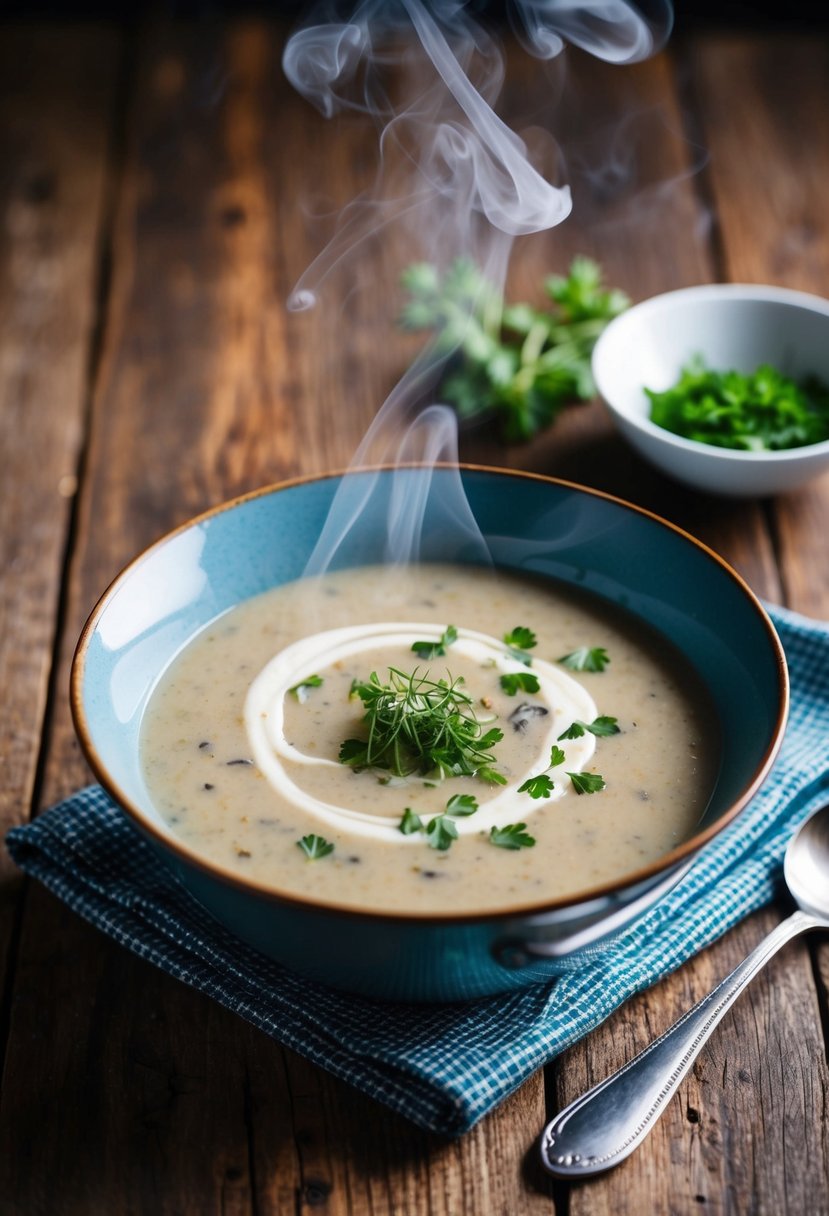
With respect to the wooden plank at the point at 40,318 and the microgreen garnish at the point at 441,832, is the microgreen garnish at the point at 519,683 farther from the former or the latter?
the wooden plank at the point at 40,318

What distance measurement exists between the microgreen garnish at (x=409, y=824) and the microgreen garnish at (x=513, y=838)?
0.09 metres

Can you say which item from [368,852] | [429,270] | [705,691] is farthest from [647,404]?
[368,852]

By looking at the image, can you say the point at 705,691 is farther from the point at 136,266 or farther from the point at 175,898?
the point at 136,266

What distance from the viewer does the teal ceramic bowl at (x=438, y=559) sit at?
1576mm

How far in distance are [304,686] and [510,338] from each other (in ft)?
4.79

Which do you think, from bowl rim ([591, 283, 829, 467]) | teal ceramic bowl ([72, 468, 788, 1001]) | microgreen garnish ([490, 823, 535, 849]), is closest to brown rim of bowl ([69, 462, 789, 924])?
teal ceramic bowl ([72, 468, 788, 1001])

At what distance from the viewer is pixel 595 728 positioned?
1960mm

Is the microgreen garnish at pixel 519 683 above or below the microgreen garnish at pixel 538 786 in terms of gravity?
below

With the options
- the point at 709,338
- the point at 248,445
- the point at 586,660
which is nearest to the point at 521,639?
the point at 586,660

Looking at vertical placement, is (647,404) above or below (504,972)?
below

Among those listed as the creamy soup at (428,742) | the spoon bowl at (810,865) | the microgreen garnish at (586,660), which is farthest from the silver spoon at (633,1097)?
the microgreen garnish at (586,660)

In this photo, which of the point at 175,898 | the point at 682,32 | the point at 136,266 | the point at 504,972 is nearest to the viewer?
the point at 504,972

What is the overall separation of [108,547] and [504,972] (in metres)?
1.37

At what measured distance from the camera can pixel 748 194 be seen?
3.65m
